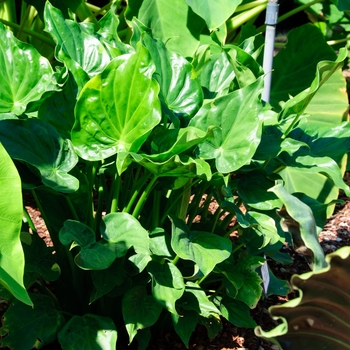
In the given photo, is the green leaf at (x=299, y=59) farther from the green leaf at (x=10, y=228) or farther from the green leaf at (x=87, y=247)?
the green leaf at (x=10, y=228)

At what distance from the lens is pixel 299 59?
251 centimetres

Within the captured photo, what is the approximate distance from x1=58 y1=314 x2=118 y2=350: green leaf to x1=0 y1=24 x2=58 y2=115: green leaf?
1.66 ft

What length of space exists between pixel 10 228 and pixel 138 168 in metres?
0.45

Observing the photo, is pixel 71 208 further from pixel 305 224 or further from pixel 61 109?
pixel 305 224

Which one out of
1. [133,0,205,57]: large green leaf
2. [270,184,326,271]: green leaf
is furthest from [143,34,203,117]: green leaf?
[133,0,205,57]: large green leaf

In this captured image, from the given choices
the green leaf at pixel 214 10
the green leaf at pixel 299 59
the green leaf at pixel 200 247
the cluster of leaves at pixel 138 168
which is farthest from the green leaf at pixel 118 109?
the green leaf at pixel 299 59

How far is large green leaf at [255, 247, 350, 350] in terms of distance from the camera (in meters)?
0.92

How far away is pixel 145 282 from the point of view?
58.5 inches

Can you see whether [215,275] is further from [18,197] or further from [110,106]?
[18,197]

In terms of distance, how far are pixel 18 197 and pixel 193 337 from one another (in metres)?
0.78

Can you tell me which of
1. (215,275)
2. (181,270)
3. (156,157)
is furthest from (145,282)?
(156,157)

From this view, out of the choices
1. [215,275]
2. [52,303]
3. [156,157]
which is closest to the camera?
[156,157]

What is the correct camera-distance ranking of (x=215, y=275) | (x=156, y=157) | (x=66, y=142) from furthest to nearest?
(x=215, y=275)
(x=66, y=142)
(x=156, y=157)

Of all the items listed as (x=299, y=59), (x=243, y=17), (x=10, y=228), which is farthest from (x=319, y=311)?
(x=243, y=17)
